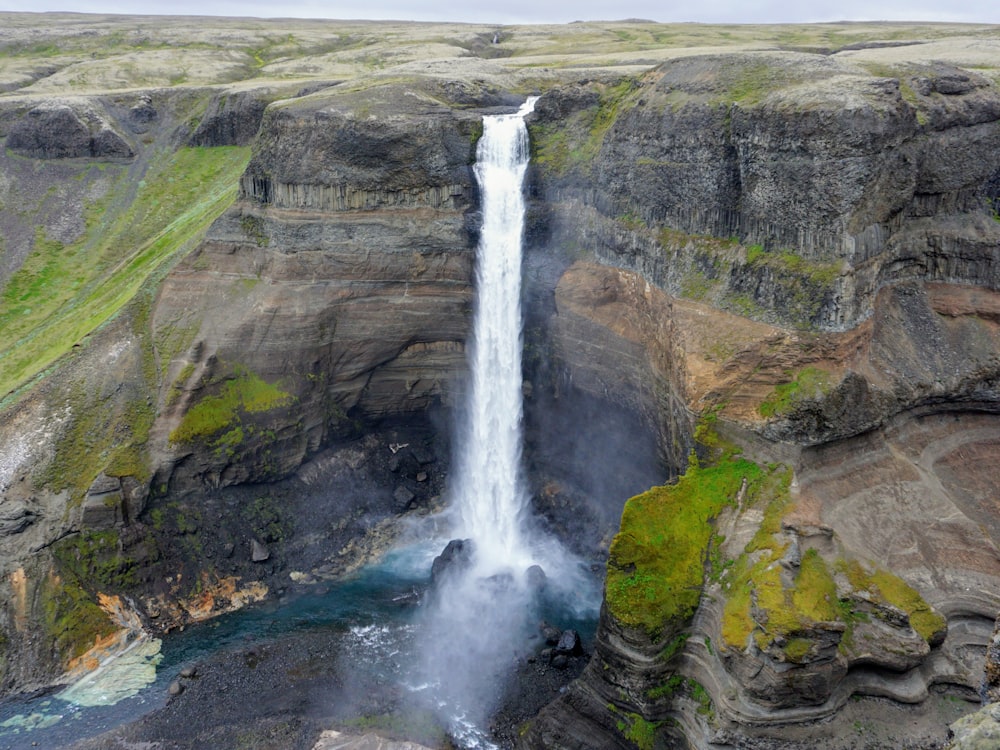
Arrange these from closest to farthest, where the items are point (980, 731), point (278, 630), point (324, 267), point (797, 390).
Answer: point (980, 731) → point (797, 390) → point (278, 630) → point (324, 267)

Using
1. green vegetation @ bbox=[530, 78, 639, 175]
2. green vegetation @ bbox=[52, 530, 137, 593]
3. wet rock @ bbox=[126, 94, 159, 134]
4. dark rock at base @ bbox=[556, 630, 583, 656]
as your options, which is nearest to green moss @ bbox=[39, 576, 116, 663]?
green vegetation @ bbox=[52, 530, 137, 593]

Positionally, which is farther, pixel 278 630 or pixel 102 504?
pixel 102 504

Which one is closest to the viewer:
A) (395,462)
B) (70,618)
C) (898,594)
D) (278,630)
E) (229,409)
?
(898,594)

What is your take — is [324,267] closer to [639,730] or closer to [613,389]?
[613,389]

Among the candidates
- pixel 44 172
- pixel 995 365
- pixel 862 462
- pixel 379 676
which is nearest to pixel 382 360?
pixel 379 676

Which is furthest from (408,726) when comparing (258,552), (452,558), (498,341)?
(498,341)

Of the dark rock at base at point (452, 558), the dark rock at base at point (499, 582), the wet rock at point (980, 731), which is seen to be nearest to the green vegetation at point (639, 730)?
the dark rock at base at point (499, 582)

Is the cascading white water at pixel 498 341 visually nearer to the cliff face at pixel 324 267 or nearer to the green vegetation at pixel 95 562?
the cliff face at pixel 324 267
